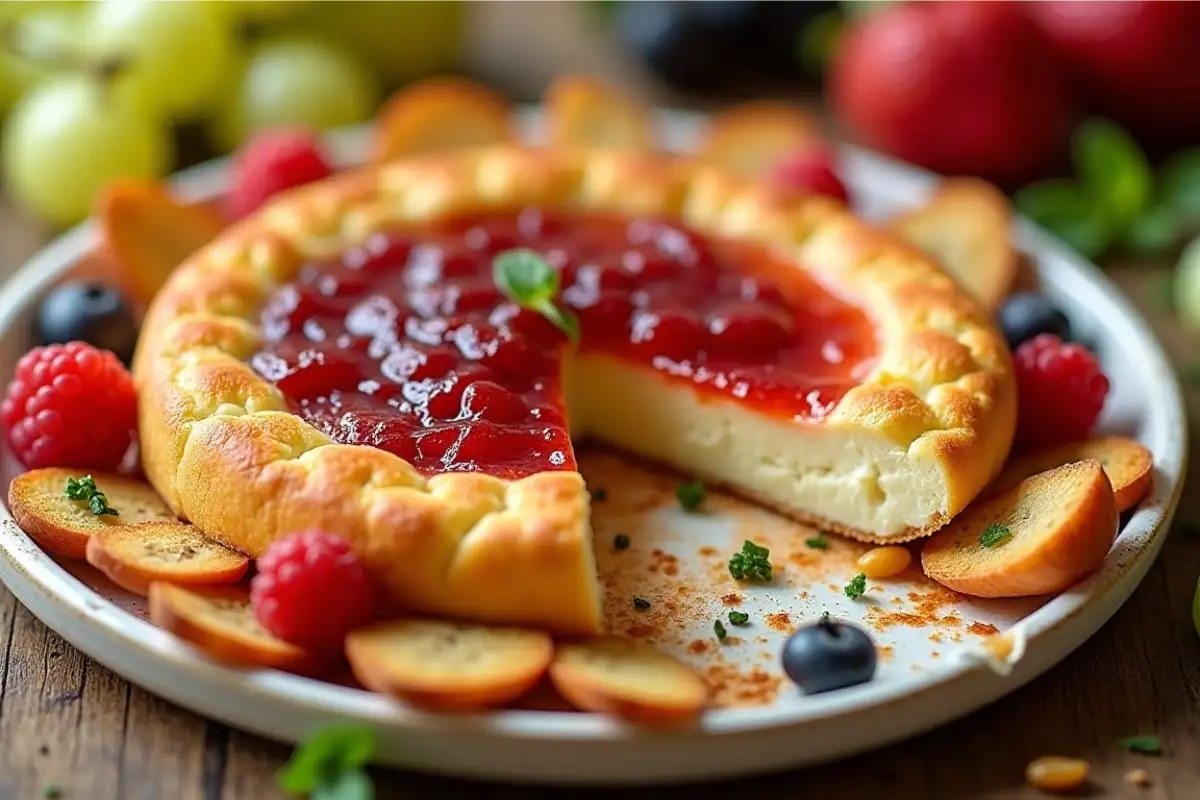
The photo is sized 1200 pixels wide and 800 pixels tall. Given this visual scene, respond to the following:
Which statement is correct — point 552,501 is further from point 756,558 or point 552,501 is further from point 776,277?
point 776,277

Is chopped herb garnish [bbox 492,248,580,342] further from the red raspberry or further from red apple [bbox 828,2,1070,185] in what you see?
red apple [bbox 828,2,1070,185]

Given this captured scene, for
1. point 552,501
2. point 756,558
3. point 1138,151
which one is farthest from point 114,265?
point 1138,151

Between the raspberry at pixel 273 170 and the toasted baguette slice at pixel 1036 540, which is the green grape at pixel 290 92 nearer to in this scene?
the raspberry at pixel 273 170

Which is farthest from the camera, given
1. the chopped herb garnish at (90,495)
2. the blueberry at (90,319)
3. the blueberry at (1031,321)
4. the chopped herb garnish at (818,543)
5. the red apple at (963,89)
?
the red apple at (963,89)

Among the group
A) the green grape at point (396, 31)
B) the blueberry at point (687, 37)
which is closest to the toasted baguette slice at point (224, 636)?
the green grape at point (396, 31)

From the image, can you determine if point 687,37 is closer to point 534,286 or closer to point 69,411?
point 534,286

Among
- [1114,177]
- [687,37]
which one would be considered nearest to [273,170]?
[687,37]

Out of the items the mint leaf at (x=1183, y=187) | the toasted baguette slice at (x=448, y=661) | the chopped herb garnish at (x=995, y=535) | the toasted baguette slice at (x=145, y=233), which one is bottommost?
the toasted baguette slice at (x=448, y=661)
